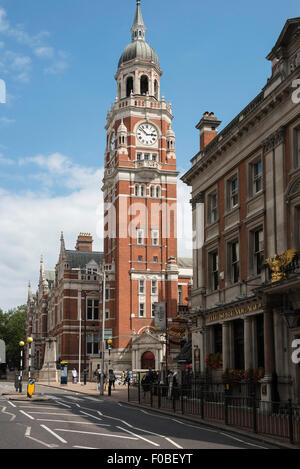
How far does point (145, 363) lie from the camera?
240 ft

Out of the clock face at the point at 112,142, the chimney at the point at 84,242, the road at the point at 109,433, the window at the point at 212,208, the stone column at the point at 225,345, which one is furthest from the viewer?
the chimney at the point at 84,242

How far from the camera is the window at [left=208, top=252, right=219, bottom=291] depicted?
34219mm

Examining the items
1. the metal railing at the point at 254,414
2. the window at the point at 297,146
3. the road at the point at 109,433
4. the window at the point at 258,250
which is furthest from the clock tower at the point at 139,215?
the window at the point at 297,146

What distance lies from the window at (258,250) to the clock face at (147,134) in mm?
53671

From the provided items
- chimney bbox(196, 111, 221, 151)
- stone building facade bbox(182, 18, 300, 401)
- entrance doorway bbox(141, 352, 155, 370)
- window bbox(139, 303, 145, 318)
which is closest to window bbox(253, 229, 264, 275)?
stone building facade bbox(182, 18, 300, 401)

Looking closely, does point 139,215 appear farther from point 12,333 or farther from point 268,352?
point 12,333

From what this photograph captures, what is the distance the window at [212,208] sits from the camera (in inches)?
1356

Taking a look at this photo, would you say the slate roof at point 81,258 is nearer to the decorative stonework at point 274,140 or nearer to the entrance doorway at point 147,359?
the entrance doorway at point 147,359

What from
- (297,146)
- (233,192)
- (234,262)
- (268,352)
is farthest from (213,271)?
(297,146)

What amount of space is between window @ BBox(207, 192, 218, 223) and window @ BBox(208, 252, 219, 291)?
1.91 m

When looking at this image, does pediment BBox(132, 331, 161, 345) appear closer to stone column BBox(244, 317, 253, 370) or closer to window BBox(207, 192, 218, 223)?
window BBox(207, 192, 218, 223)

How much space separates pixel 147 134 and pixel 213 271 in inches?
1966

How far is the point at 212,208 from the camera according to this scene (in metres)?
34.8
